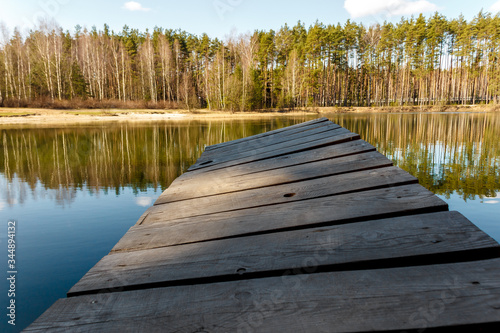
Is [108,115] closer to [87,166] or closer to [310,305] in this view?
[87,166]

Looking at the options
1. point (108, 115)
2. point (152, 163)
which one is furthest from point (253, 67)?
point (152, 163)

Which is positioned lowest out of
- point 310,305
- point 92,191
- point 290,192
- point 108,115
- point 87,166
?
point 92,191

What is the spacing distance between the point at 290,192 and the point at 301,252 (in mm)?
801

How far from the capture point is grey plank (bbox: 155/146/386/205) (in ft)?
7.68

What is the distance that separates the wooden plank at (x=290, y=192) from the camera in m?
1.97

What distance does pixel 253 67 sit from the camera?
50.3m

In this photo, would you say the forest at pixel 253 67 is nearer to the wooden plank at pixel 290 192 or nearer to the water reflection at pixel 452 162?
the water reflection at pixel 452 162

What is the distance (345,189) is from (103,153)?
1258 centimetres

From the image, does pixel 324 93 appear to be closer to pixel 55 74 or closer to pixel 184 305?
pixel 55 74

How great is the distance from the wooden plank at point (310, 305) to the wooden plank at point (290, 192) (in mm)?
836

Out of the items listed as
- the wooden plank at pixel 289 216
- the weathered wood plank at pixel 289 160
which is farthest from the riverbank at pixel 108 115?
the wooden plank at pixel 289 216

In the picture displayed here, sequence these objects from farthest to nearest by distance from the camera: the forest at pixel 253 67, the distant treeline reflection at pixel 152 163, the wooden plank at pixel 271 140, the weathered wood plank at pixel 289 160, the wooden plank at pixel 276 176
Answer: the forest at pixel 253 67 → the distant treeline reflection at pixel 152 163 → the wooden plank at pixel 271 140 → the weathered wood plank at pixel 289 160 → the wooden plank at pixel 276 176

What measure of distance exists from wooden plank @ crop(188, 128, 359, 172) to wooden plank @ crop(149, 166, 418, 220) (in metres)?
0.96

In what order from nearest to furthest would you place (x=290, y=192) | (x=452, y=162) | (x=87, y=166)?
(x=290, y=192), (x=452, y=162), (x=87, y=166)
